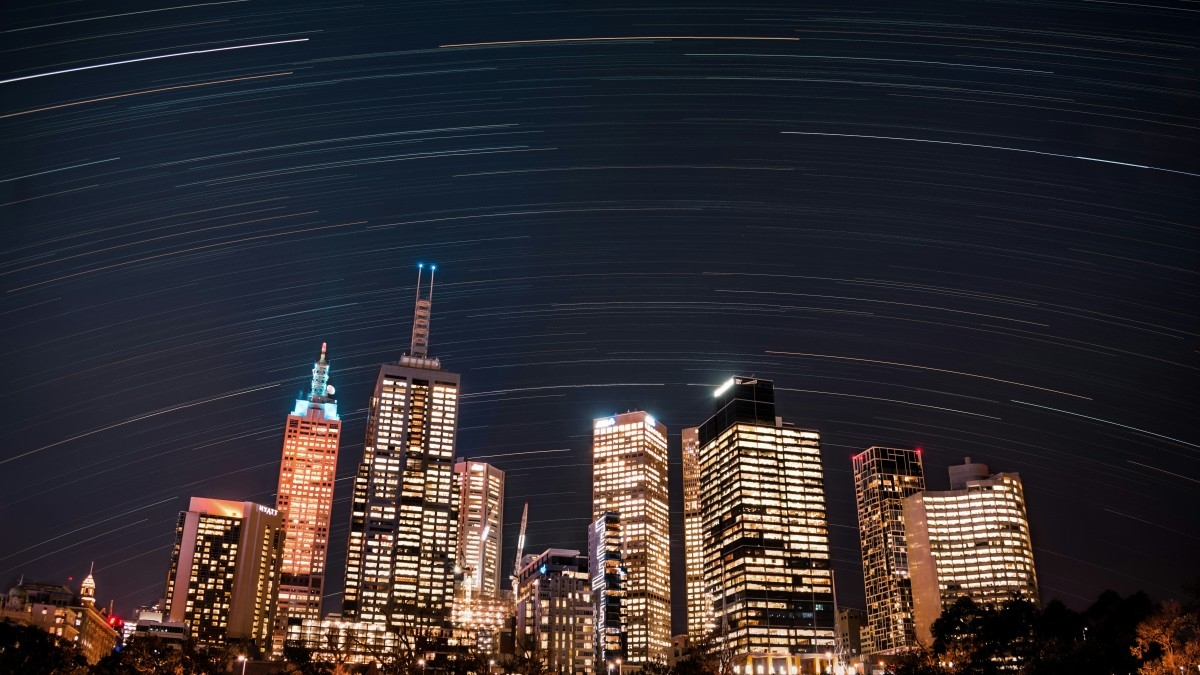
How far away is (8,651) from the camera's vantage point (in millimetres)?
95625

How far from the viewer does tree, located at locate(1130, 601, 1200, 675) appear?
253 ft

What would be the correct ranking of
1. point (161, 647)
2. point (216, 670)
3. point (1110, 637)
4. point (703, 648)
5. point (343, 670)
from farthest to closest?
point (161, 647) < point (703, 648) < point (216, 670) < point (343, 670) < point (1110, 637)

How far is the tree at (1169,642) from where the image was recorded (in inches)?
3041

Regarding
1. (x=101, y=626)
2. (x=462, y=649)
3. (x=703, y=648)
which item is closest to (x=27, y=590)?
(x=101, y=626)

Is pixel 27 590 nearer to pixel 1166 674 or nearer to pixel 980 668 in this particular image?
pixel 980 668

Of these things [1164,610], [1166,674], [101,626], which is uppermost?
[101,626]

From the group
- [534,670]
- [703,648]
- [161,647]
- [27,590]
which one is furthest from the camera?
[27,590]

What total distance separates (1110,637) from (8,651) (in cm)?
10042

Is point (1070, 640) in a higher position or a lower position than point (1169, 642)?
higher

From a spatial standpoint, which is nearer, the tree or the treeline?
the tree

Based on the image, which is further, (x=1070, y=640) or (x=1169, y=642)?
(x=1070, y=640)

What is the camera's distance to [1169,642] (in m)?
Answer: 78.7

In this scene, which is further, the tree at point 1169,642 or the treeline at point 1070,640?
the treeline at point 1070,640

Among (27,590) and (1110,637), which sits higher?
(27,590)
